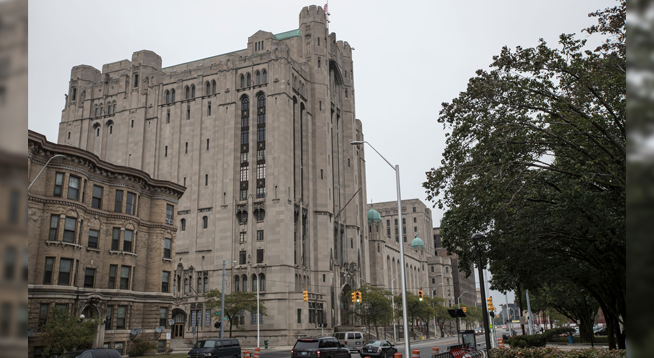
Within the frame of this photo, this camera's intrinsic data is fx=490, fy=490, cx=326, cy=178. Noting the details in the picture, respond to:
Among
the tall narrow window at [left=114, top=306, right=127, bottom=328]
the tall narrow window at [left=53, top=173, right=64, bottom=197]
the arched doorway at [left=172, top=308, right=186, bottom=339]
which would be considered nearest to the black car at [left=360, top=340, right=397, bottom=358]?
the tall narrow window at [left=114, top=306, right=127, bottom=328]

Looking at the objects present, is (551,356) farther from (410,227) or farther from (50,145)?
(410,227)

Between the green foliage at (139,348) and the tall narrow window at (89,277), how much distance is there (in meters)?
6.51

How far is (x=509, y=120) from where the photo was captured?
66.3 ft

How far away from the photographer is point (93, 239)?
4100 cm

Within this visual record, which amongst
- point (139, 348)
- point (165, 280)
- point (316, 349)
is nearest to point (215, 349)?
point (316, 349)

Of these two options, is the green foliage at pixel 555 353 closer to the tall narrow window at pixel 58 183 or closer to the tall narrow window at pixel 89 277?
the tall narrow window at pixel 89 277

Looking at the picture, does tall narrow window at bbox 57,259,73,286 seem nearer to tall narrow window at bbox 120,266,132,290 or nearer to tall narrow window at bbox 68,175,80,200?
tall narrow window at bbox 68,175,80,200

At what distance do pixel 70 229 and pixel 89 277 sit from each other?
15.4 feet

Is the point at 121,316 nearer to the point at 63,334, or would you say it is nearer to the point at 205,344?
the point at 63,334

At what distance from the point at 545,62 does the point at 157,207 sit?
38.5 meters

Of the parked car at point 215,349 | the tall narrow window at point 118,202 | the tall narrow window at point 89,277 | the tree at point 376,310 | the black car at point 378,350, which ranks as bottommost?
the black car at point 378,350

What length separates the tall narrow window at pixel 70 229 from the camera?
37.9m

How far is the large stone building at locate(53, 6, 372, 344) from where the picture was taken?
76562mm

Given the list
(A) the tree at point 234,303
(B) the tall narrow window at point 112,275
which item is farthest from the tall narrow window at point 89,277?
(A) the tree at point 234,303
